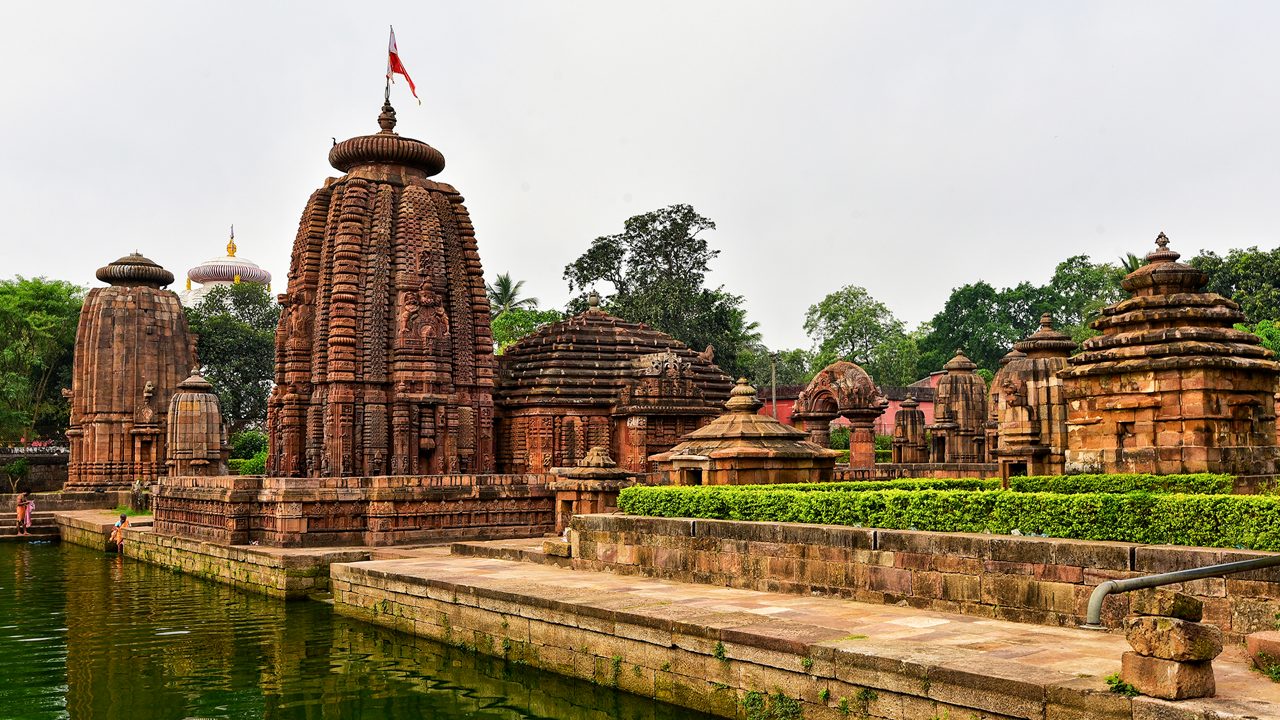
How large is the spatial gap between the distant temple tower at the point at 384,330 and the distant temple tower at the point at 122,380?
14.4 meters

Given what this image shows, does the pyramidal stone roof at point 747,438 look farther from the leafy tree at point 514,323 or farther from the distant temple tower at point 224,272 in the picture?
the distant temple tower at point 224,272

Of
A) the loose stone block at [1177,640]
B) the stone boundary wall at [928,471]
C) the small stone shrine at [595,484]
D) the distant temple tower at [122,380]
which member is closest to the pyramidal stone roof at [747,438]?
the small stone shrine at [595,484]

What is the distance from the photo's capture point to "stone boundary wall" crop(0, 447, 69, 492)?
46.8 metres

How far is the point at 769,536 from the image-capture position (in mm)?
12461

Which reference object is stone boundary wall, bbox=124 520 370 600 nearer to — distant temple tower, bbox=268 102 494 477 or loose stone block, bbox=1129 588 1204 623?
distant temple tower, bbox=268 102 494 477

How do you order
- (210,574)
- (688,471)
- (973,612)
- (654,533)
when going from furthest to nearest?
(210,574)
(688,471)
(654,533)
(973,612)

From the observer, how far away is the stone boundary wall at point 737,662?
712cm

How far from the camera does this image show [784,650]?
883cm

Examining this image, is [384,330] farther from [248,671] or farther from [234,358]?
[234,358]

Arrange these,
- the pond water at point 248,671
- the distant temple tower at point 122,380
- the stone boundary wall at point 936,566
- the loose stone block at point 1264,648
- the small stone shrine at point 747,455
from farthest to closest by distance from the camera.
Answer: the distant temple tower at point 122,380, the small stone shrine at point 747,455, the pond water at point 248,671, the stone boundary wall at point 936,566, the loose stone block at point 1264,648

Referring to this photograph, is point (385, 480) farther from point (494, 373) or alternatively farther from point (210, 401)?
point (210, 401)

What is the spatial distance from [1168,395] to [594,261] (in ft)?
144

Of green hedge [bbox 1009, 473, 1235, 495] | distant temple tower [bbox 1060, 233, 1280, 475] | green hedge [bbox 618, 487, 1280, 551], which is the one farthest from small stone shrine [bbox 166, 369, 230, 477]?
distant temple tower [bbox 1060, 233, 1280, 475]

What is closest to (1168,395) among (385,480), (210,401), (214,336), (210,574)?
(385,480)
